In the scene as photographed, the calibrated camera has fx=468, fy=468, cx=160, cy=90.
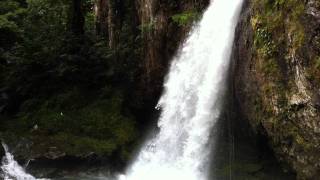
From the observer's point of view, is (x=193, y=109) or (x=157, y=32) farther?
(x=157, y=32)

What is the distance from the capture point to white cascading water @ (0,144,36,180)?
10570 mm

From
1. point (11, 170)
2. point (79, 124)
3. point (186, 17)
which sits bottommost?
point (11, 170)

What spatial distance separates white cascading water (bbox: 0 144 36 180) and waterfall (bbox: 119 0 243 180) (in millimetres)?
2220

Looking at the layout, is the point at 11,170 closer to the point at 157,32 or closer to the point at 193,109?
the point at 193,109

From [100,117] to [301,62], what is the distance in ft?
21.3

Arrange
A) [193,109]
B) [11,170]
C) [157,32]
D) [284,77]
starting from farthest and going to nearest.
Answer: [157,32]
[193,109]
[11,170]
[284,77]

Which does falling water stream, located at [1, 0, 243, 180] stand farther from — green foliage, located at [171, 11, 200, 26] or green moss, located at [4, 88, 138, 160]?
green moss, located at [4, 88, 138, 160]

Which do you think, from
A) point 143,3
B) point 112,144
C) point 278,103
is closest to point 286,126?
point 278,103

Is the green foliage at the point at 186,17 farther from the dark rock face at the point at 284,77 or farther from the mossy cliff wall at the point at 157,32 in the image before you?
the dark rock face at the point at 284,77

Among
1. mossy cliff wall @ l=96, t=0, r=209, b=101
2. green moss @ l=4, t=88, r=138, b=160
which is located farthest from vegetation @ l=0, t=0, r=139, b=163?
mossy cliff wall @ l=96, t=0, r=209, b=101

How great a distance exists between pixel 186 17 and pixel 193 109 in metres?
2.39

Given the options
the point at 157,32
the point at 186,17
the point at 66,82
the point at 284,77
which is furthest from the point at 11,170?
the point at 284,77

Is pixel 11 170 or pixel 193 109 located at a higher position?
pixel 193 109

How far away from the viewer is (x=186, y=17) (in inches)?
464
